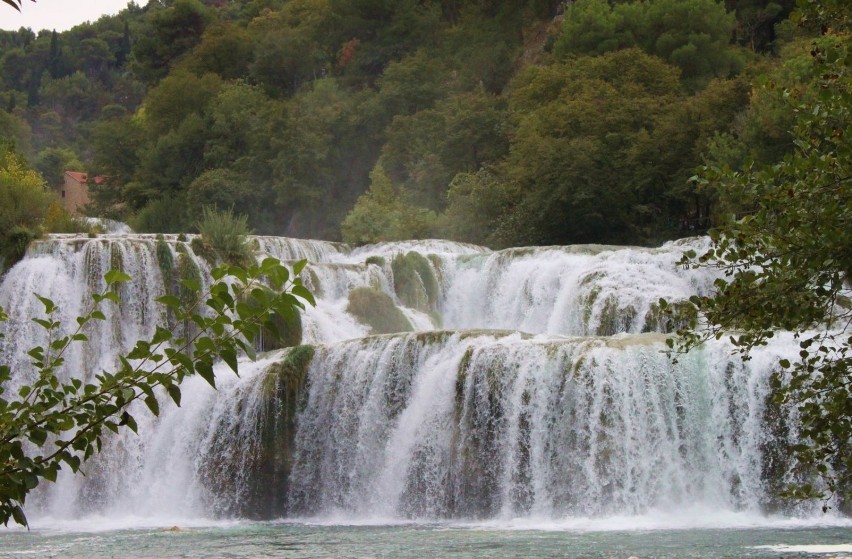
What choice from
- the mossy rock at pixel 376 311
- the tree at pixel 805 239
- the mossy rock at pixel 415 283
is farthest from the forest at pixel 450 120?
the tree at pixel 805 239

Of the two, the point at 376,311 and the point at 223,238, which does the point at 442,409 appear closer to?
the point at 376,311

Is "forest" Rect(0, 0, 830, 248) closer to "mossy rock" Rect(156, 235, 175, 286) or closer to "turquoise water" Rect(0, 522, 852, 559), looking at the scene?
"mossy rock" Rect(156, 235, 175, 286)

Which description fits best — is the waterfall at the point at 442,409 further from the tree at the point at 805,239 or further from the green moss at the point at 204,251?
the tree at the point at 805,239

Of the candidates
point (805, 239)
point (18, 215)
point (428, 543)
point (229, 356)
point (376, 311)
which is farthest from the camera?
point (376, 311)

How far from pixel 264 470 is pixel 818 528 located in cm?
945

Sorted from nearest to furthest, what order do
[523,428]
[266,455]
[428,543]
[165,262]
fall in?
[428,543]
[523,428]
[266,455]
[165,262]

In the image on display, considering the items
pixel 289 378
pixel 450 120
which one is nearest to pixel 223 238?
pixel 289 378

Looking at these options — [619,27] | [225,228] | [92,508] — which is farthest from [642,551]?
[619,27]

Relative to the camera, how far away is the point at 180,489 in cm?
2178

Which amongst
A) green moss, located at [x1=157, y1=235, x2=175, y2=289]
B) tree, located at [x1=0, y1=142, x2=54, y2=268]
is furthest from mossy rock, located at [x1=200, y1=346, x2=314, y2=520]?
tree, located at [x1=0, y1=142, x2=54, y2=268]

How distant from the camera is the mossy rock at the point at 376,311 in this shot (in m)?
26.8

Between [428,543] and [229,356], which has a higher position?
[229,356]

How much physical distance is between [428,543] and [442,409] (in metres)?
4.42

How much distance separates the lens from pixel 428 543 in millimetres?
15805
